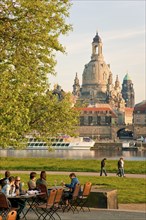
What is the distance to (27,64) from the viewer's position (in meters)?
16.1

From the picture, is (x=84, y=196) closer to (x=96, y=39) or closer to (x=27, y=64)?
(x=27, y=64)

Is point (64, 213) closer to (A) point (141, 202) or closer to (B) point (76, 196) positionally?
(B) point (76, 196)

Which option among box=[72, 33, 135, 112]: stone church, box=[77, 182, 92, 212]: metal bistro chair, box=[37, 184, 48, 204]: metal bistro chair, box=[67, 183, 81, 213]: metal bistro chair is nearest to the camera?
box=[37, 184, 48, 204]: metal bistro chair

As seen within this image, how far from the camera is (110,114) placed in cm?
15675

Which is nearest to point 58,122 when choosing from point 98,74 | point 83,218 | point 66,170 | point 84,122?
point 83,218

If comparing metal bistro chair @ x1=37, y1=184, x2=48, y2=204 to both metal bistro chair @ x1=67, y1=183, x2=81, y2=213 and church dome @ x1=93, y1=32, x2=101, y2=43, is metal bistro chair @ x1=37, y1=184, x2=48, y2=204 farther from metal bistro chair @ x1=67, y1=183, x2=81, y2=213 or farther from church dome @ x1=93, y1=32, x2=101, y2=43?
church dome @ x1=93, y1=32, x2=101, y2=43

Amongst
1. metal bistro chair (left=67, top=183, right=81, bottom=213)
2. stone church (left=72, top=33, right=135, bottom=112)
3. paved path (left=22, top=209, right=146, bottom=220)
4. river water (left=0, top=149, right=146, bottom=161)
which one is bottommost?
paved path (left=22, top=209, right=146, bottom=220)

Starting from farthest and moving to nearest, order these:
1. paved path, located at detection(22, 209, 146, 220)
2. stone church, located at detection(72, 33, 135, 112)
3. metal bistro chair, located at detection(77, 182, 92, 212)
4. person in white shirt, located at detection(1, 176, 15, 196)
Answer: stone church, located at detection(72, 33, 135, 112)
metal bistro chair, located at detection(77, 182, 92, 212)
paved path, located at detection(22, 209, 146, 220)
person in white shirt, located at detection(1, 176, 15, 196)

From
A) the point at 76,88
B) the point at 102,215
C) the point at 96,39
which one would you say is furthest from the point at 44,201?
the point at 96,39

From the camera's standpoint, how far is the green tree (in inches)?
547

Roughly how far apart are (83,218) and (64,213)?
0.87 meters

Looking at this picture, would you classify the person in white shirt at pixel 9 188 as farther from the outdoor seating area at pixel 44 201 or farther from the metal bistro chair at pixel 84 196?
the metal bistro chair at pixel 84 196

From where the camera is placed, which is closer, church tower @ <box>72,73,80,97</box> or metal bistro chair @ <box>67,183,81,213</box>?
metal bistro chair @ <box>67,183,81,213</box>

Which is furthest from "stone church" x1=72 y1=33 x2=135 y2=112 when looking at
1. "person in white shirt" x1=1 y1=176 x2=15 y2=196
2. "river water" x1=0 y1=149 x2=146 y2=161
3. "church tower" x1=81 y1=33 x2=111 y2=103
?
"person in white shirt" x1=1 y1=176 x2=15 y2=196
